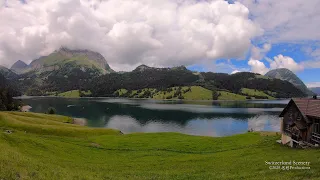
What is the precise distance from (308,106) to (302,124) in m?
3.78

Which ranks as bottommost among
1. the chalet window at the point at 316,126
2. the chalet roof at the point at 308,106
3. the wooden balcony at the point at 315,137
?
the wooden balcony at the point at 315,137

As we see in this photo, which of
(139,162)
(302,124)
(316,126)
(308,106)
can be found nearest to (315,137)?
(316,126)

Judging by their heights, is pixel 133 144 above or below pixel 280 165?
below

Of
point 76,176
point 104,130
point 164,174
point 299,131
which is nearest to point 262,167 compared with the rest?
point 164,174

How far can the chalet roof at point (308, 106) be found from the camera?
4344cm

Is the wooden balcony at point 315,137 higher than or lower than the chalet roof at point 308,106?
lower

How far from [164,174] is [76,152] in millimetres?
22280

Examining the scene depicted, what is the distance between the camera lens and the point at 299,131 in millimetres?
46062

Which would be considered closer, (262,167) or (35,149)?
(262,167)

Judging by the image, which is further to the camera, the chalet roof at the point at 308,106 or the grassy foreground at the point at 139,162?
the chalet roof at the point at 308,106

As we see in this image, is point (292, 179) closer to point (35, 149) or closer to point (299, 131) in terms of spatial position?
point (299, 131)

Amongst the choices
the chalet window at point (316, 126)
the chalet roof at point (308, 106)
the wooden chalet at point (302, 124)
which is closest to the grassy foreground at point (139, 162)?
the wooden chalet at point (302, 124)

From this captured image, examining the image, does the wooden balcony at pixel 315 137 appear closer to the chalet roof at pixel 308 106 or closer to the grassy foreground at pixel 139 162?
the chalet roof at pixel 308 106

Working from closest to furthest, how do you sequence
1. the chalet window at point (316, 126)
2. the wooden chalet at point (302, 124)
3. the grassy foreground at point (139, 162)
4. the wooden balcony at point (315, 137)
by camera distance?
the grassy foreground at point (139, 162), the wooden balcony at point (315, 137), the chalet window at point (316, 126), the wooden chalet at point (302, 124)
